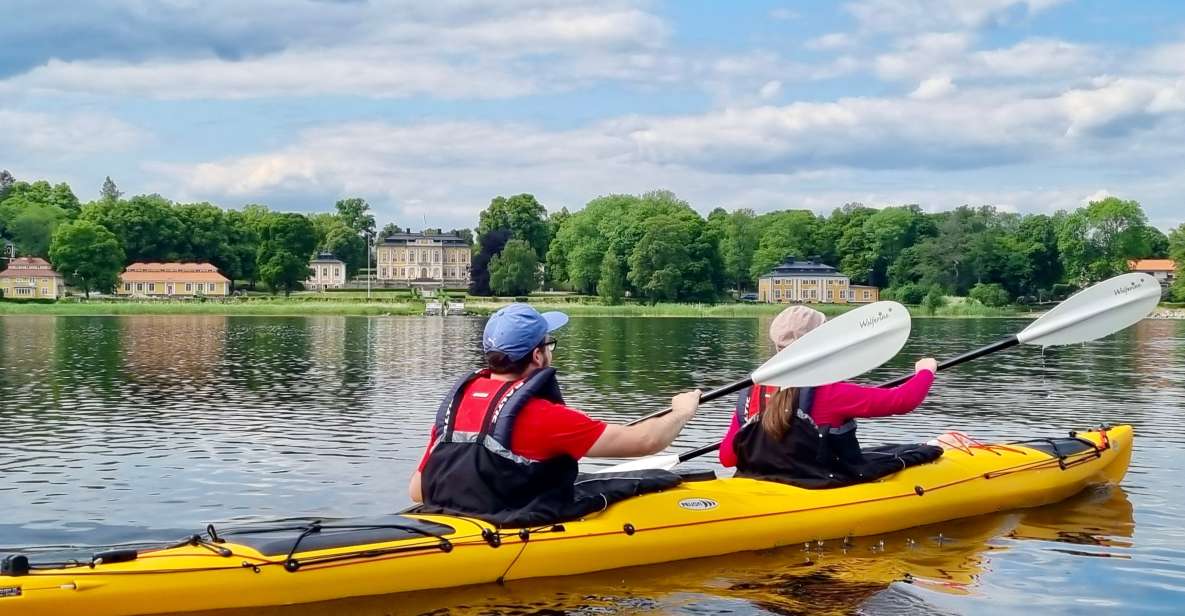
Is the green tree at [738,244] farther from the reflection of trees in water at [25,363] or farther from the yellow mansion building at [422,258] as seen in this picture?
the reflection of trees in water at [25,363]

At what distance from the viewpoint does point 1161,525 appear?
10.3 m

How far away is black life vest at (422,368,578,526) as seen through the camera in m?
7.15

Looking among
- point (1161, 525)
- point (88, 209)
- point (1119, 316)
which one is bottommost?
point (1161, 525)

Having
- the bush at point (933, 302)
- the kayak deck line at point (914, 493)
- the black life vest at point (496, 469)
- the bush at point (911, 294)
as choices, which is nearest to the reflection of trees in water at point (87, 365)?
the black life vest at point (496, 469)

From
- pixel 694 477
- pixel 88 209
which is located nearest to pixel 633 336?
pixel 694 477

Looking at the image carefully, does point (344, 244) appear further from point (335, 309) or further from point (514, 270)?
point (335, 309)

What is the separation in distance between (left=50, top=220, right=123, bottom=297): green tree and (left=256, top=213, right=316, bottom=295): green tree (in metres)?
15.3

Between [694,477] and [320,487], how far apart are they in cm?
481

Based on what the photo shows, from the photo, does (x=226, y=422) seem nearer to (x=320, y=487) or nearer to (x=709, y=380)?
(x=320, y=487)

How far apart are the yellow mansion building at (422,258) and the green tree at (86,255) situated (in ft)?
171

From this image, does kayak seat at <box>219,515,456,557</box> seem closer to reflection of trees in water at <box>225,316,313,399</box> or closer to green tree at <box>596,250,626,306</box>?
reflection of trees in water at <box>225,316,313,399</box>

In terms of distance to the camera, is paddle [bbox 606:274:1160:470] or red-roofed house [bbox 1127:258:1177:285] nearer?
paddle [bbox 606:274:1160:470]

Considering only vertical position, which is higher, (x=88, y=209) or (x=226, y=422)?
(x=88, y=209)

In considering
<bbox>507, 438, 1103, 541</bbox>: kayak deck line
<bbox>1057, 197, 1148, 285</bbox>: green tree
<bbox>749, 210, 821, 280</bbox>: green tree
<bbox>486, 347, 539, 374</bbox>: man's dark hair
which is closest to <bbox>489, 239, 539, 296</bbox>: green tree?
<bbox>749, 210, 821, 280</bbox>: green tree
